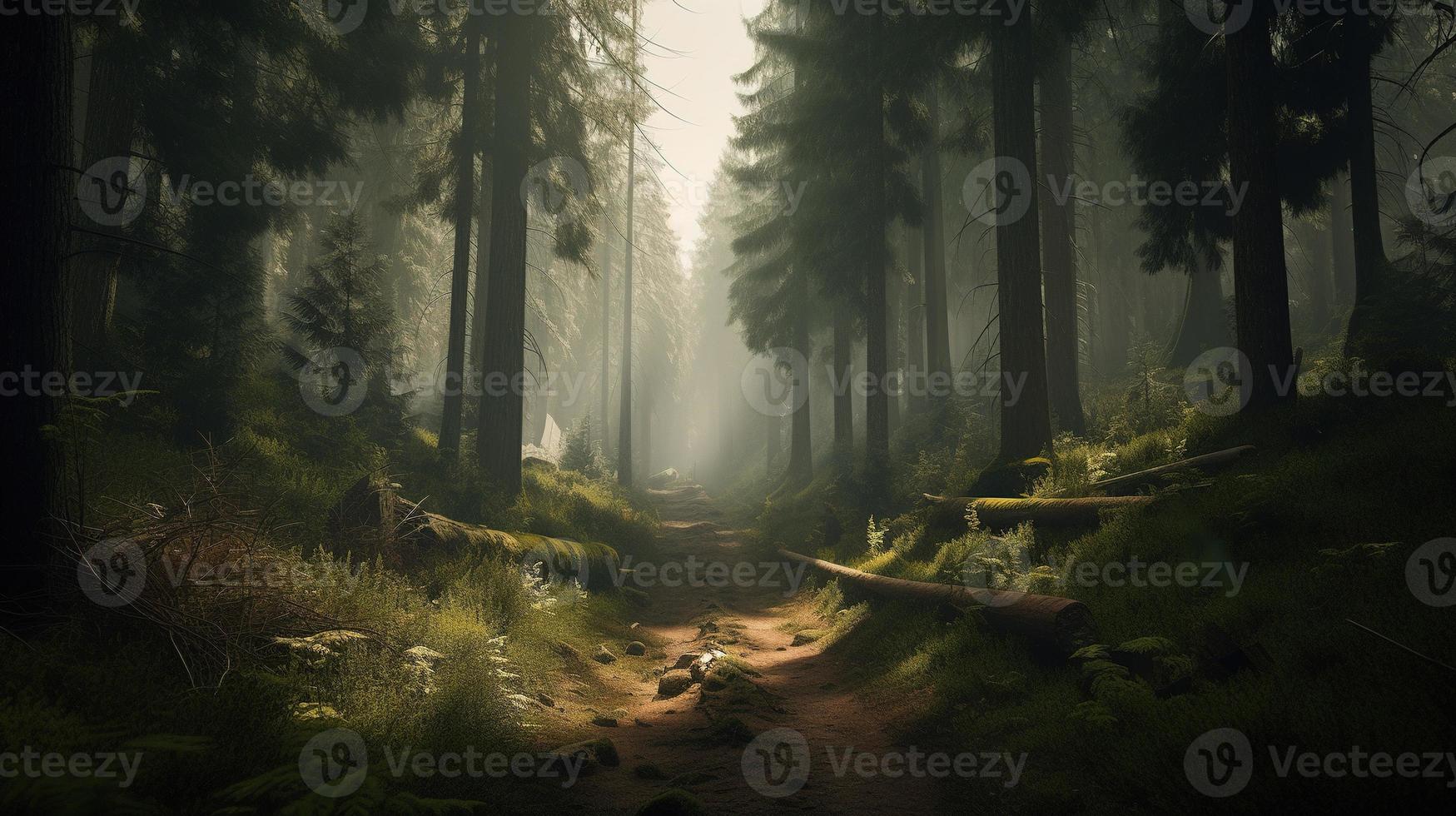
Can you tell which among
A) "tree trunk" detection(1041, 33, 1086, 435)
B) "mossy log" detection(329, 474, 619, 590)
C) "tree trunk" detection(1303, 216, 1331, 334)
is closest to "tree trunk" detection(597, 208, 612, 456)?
"tree trunk" detection(1041, 33, 1086, 435)

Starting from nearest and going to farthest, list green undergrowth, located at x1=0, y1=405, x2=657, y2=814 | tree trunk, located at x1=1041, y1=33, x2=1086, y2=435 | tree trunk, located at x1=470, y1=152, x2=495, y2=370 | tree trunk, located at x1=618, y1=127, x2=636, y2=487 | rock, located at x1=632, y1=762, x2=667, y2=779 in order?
green undergrowth, located at x1=0, y1=405, x2=657, y2=814 → rock, located at x1=632, y1=762, x2=667, y2=779 → tree trunk, located at x1=1041, y1=33, x2=1086, y2=435 → tree trunk, located at x1=470, y1=152, x2=495, y2=370 → tree trunk, located at x1=618, y1=127, x2=636, y2=487

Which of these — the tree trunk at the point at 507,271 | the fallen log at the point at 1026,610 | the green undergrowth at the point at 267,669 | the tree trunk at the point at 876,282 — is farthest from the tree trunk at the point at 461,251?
the fallen log at the point at 1026,610

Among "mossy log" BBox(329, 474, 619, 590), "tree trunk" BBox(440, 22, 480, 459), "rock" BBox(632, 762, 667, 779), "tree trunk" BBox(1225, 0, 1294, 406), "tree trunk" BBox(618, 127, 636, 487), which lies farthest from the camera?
"tree trunk" BBox(618, 127, 636, 487)

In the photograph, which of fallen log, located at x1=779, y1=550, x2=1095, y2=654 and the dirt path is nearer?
the dirt path

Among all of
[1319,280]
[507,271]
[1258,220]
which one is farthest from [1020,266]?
[1319,280]

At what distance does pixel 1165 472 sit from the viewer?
274 inches

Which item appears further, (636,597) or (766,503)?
(766,503)

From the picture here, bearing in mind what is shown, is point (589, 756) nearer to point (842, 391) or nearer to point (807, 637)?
point (807, 637)

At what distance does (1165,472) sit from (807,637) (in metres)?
4.88

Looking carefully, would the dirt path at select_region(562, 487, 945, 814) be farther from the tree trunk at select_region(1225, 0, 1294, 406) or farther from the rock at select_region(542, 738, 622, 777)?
the tree trunk at select_region(1225, 0, 1294, 406)

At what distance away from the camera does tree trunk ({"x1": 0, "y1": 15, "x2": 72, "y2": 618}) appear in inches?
160

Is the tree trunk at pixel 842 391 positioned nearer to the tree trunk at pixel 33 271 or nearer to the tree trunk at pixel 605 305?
the tree trunk at pixel 605 305

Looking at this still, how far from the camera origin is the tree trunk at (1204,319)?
17.6 metres

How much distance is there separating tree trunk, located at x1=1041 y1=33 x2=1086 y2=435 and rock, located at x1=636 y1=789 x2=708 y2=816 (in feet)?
39.9
